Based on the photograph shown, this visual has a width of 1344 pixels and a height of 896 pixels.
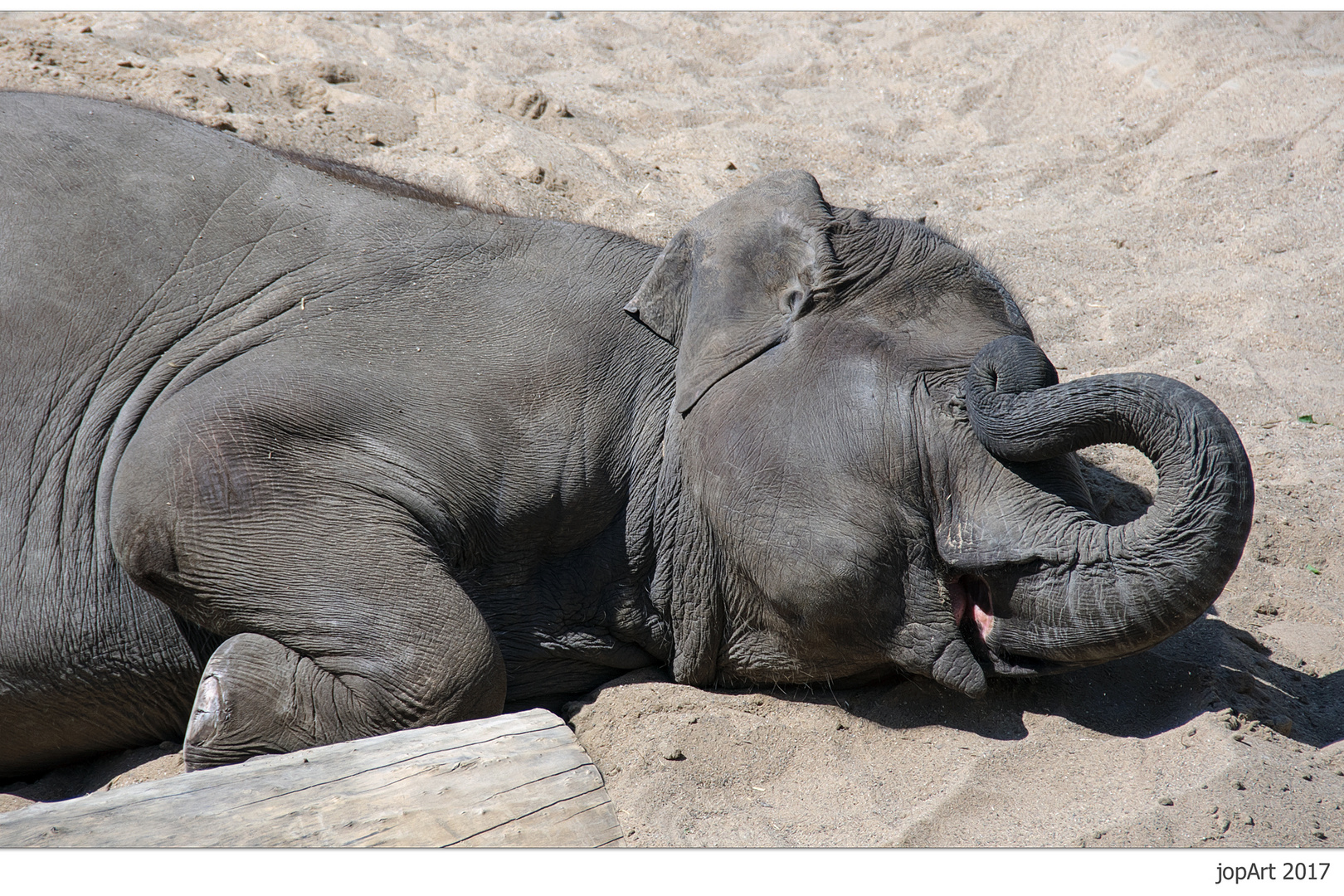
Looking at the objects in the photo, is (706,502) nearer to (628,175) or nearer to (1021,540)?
(1021,540)

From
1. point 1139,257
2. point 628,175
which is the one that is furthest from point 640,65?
point 1139,257

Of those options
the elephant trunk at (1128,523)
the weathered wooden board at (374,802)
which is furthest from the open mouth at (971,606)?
the weathered wooden board at (374,802)

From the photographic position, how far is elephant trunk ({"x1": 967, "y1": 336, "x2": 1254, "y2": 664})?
230 cm

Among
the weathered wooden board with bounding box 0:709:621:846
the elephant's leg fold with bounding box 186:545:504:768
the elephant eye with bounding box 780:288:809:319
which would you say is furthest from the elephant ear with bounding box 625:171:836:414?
the weathered wooden board with bounding box 0:709:621:846

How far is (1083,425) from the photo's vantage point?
2363 millimetres

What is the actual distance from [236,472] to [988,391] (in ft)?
5.63

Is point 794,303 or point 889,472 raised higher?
point 794,303

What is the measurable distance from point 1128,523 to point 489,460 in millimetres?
1473

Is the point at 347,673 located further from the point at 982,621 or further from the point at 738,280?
the point at 982,621

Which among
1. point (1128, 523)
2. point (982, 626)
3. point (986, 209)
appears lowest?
point (982, 626)

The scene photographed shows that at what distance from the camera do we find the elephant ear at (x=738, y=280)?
110 inches

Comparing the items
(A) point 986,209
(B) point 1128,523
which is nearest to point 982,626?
(B) point 1128,523

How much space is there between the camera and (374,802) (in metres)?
2.19

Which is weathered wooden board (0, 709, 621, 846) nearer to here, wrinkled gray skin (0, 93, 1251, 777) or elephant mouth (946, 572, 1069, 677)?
wrinkled gray skin (0, 93, 1251, 777)
